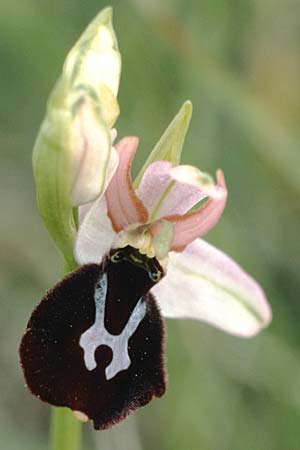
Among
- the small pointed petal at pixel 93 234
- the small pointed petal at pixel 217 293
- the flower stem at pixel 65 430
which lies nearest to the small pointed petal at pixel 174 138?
the small pointed petal at pixel 93 234

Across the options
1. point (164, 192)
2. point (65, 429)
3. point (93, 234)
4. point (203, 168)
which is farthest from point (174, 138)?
point (203, 168)

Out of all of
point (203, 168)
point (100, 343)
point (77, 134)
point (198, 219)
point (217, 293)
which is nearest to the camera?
point (77, 134)

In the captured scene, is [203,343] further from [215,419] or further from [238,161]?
[238,161]

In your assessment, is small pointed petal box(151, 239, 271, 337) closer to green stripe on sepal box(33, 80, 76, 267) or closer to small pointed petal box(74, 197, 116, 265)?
small pointed petal box(74, 197, 116, 265)

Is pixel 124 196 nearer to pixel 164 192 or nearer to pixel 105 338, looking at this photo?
pixel 164 192

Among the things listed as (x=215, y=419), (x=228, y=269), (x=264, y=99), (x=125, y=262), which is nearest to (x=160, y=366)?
(x=125, y=262)

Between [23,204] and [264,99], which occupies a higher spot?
[264,99]

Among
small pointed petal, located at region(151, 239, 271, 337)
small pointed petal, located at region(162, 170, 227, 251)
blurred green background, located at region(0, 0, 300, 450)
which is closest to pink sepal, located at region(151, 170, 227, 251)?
small pointed petal, located at region(162, 170, 227, 251)
